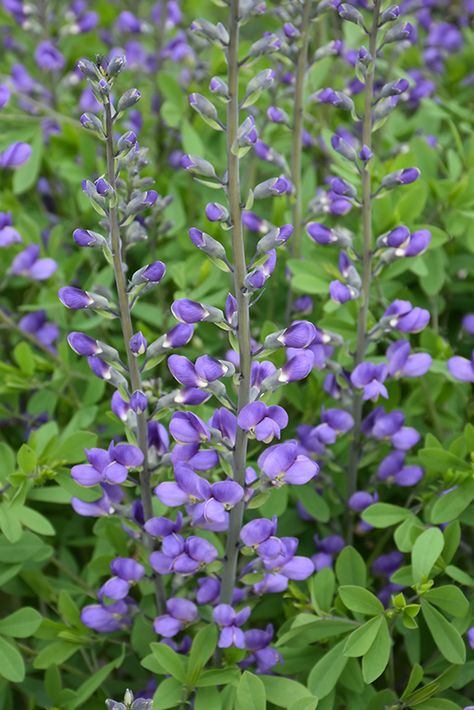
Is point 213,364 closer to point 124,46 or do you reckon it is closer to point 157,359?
point 157,359

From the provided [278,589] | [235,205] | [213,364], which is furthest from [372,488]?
[235,205]

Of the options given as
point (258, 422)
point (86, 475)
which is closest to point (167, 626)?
point (86, 475)

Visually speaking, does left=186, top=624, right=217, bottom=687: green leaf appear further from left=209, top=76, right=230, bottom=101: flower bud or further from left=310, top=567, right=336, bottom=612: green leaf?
left=209, top=76, right=230, bottom=101: flower bud

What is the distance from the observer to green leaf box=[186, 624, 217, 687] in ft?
3.85

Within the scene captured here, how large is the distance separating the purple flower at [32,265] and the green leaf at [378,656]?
0.85 metres

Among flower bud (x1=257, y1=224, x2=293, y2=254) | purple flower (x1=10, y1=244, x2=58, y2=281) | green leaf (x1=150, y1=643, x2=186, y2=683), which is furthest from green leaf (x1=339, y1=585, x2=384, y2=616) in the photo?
purple flower (x1=10, y1=244, x2=58, y2=281)

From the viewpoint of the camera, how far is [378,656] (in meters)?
1.17

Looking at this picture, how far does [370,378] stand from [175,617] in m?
0.42

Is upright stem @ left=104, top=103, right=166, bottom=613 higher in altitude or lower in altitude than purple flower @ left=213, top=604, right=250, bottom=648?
higher

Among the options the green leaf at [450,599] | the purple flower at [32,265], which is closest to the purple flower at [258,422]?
the green leaf at [450,599]

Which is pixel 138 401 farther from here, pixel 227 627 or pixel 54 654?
pixel 54 654

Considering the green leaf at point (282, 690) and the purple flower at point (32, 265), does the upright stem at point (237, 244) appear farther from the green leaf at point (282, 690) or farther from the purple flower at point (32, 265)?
the purple flower at point (32, 265)

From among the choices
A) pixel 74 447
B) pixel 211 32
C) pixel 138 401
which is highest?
pixel 211 32

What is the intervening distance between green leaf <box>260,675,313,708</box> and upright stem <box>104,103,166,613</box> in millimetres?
191
